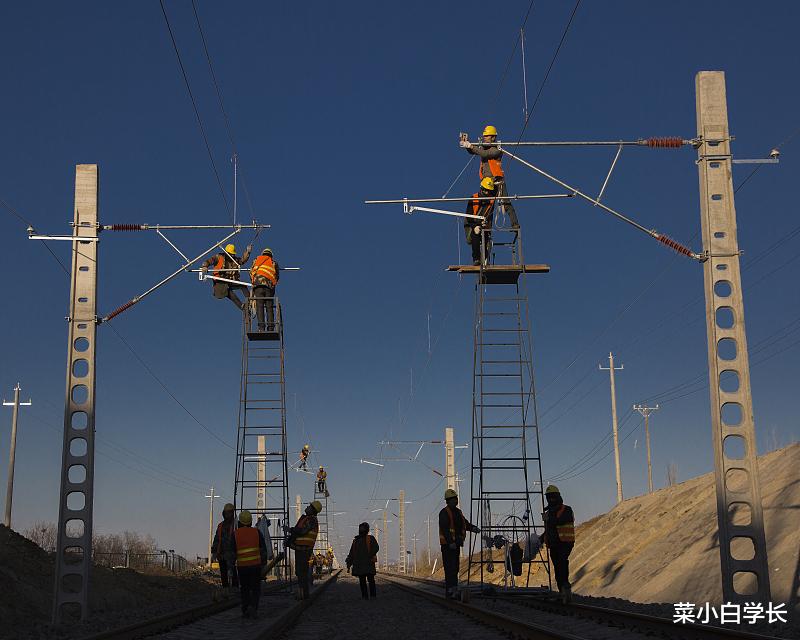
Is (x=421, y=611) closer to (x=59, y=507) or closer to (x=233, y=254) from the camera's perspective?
(x=59, y=507)

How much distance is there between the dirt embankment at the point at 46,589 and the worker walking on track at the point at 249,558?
2556 mm

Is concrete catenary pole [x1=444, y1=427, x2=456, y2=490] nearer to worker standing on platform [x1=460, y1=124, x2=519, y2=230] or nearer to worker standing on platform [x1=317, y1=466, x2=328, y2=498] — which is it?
worker standing on platform [x1=317, y1=466, x2=328, y2=498]

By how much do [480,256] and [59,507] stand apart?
32.9ft

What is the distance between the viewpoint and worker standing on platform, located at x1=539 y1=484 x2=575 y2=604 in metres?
16.7

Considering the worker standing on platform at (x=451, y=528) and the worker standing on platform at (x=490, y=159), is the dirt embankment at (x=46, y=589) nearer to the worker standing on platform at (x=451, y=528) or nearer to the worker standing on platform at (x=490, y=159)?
the worker standing on platform at (x=451, y=528)

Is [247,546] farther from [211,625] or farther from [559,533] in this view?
[559,533]

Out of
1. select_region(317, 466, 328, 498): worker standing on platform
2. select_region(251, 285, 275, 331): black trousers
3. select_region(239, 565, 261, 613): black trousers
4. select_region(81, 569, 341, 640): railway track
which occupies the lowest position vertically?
select_region(81, 569, 341, 640): railway track

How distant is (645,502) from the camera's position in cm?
5128

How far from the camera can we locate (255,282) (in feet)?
89.8

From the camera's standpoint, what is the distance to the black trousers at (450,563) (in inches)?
738

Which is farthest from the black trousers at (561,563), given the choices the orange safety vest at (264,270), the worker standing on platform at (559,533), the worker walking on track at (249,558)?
the orange safety vest at (264,270)

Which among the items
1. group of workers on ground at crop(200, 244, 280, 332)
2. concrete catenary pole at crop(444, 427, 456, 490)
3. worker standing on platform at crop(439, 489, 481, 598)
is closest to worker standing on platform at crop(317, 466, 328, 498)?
concrete catenary pole at crop(444, 427, 456, 490)

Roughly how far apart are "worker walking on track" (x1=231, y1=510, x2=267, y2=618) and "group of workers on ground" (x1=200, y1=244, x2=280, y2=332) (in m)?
11.9

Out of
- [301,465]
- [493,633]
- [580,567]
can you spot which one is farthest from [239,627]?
[301,465]
